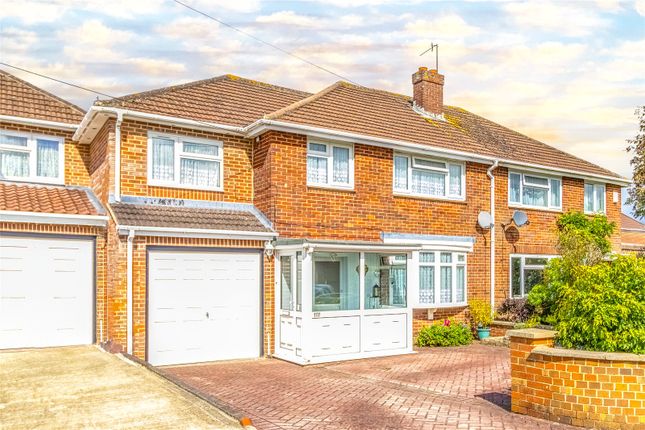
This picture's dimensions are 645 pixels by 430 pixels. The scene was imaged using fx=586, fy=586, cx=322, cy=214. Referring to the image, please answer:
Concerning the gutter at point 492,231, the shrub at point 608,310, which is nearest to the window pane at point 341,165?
the gutter at point 492,231

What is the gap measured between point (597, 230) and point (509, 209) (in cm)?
307

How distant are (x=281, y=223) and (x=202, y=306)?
2.44 m

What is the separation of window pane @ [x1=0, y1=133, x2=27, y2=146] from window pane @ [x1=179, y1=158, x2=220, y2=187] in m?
3.69

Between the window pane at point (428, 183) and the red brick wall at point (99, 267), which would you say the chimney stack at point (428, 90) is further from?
the red brick wall at point (99, 267)

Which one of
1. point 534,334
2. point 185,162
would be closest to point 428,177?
point 185,162

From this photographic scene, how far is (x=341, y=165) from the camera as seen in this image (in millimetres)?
13961

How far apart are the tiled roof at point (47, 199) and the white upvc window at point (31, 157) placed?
274mm

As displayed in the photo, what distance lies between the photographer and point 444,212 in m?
15.6

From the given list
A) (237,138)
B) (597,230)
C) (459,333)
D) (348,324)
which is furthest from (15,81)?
(597,230)

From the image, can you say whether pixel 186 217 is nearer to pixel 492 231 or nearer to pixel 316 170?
pixel 316 170

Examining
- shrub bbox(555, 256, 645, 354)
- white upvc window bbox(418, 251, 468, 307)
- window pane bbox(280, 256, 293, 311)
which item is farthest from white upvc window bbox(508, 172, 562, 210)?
shrub bbox(555, 256, 645, 354)

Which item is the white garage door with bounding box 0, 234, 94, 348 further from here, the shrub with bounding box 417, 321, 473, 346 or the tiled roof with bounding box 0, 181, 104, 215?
the shrub with bounding box 417, 321, 473, 346

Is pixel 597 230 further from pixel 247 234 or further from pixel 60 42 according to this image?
pixel 60 42

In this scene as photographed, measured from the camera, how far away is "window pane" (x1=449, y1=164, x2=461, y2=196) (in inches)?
627
